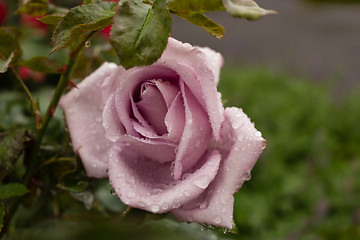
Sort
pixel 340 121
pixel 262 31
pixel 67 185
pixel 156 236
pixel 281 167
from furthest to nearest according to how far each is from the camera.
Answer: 1. pixel 262 31
2. pixel 340 121
3. pixel 281 167
4. pixel 67 185
5. pixel 156 236

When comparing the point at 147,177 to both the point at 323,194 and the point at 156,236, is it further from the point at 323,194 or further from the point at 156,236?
the point at 323,194

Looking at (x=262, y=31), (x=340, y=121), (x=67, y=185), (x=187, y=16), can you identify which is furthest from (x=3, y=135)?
(x=262, y=31)

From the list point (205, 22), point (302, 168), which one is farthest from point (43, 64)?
point (302, 168)

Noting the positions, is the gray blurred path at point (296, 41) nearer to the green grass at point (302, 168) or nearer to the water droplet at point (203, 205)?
the green grass at point (302, 168)

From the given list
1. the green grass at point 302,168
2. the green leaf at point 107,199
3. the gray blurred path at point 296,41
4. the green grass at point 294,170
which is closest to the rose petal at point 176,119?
the green grass at point 294,170

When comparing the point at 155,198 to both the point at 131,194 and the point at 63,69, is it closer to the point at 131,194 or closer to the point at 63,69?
the point at 131,194

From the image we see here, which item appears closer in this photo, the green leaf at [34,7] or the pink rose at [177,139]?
the pink rose at [177,139]
